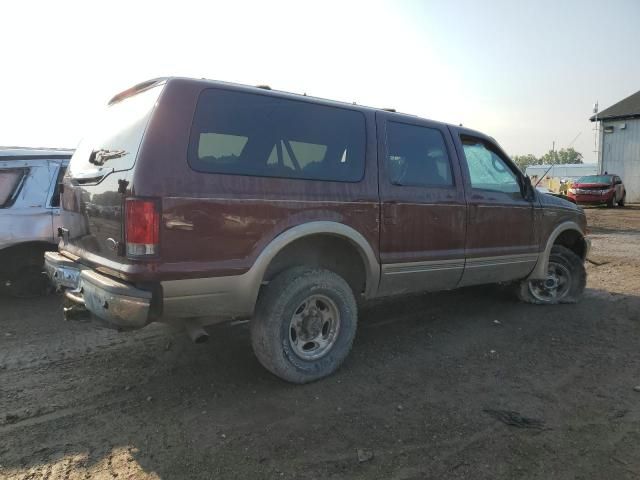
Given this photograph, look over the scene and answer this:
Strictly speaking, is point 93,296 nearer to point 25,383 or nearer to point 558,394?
point 25,383

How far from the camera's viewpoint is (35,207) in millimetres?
5590

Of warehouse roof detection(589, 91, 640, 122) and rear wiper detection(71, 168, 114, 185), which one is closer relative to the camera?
rear wiper detection(71, 168, 114, 185)

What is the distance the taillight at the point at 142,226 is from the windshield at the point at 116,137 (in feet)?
0.97

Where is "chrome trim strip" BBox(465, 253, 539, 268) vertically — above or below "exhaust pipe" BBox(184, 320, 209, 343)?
above

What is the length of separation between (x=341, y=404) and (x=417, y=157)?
7.37 ft

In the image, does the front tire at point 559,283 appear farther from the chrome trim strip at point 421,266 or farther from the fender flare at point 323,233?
the fender flare at point 323,233

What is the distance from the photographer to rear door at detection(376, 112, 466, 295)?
4031 mm

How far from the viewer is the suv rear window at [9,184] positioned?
217 inches

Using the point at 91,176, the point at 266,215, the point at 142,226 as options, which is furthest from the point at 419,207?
the point at 91,176

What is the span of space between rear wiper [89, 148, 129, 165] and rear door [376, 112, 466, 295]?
197 centimetres

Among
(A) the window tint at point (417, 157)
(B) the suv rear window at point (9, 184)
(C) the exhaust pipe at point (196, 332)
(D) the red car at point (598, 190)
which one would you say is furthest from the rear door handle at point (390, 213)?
(D) the red car at point (598, 190)

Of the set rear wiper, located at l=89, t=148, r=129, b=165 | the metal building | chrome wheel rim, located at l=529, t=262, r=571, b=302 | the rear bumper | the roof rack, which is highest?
the metal building

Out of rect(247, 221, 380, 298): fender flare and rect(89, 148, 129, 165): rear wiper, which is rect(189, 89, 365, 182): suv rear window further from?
rect(89, 148, 129, 165): rear wiper

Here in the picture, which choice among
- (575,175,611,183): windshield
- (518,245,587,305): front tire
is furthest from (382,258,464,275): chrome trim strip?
(575,175,611,183): windshield
